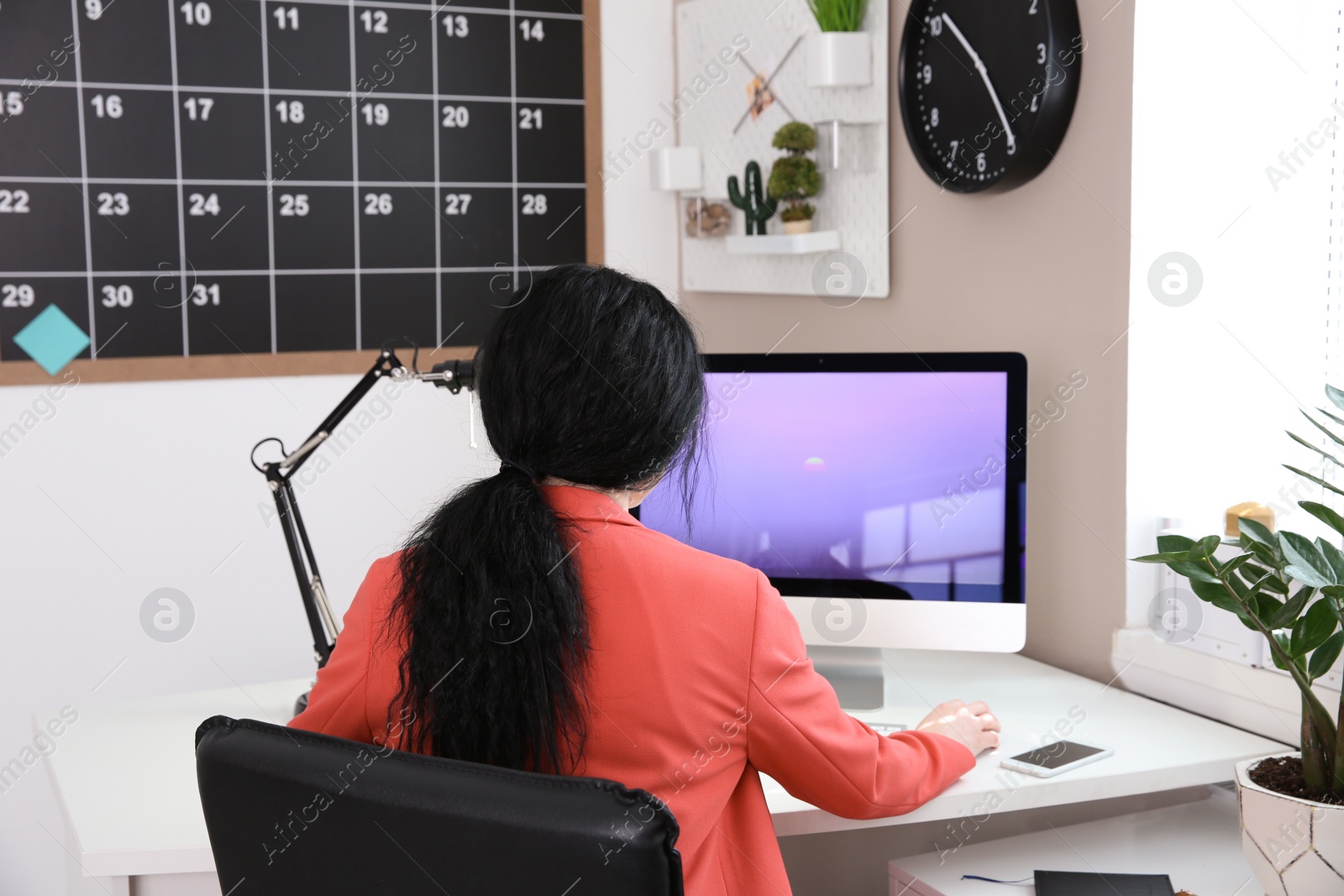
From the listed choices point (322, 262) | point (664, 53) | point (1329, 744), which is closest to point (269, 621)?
point (322, 262)

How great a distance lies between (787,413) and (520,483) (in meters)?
0.68

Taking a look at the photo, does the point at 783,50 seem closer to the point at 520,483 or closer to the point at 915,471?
the point at 915,471

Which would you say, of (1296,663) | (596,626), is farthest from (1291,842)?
(596,626)

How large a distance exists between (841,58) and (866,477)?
0.87 metres

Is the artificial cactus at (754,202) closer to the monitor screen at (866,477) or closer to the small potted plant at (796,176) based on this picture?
the small potted plant at (796,176)

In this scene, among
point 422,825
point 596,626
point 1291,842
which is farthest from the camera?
point 1291,842

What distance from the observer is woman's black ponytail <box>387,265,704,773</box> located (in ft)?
3.25

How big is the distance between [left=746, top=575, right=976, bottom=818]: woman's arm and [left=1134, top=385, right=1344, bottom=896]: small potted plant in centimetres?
36

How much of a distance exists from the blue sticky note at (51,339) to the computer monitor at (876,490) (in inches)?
53.7

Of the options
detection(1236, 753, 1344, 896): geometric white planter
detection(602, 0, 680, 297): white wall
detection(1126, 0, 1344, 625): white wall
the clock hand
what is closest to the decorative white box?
detection(602, 0, 680, 297): white wall

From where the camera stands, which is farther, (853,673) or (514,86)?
(514,86)

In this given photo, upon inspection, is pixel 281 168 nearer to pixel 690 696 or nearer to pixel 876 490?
pixel 876 490

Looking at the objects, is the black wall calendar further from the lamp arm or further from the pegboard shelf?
the lamp arm

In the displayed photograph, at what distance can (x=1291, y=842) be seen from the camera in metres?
1.20
